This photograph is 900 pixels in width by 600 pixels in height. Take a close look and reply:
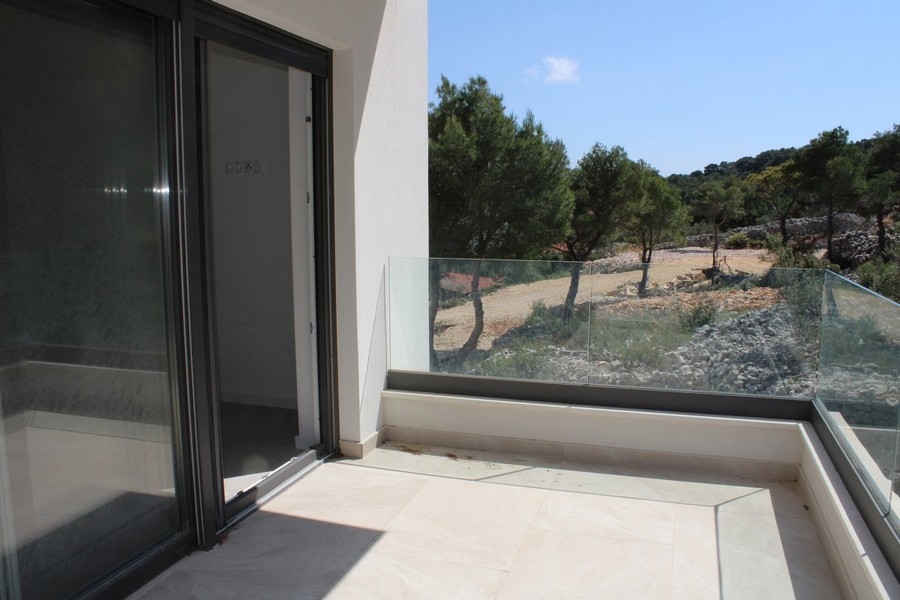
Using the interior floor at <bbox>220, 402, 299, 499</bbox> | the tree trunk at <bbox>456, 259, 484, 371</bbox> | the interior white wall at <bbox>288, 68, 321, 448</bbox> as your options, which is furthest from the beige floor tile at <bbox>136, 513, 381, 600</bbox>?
the tree trunk at <bbox>456, 259, 484, 371</bbox>

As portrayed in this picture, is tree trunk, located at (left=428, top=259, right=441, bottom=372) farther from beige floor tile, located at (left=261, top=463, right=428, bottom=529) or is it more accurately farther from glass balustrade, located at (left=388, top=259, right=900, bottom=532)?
beige floor tile, located at (left=261, top=463, right=428, bottom=529)

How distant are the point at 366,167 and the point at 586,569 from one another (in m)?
2.60

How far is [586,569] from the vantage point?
280cm

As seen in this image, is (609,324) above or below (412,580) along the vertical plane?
above

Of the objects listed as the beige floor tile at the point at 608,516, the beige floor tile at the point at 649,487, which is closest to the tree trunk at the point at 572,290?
the beige floor tile at the point at 649,487

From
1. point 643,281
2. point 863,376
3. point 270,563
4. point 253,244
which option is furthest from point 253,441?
point 863,376

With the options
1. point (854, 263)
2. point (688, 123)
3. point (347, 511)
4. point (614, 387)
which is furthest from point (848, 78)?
point (347, 511)

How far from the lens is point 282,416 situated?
4.87m

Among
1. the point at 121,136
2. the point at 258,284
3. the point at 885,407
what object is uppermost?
the point at 121,136

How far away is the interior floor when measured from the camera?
12.1 ft

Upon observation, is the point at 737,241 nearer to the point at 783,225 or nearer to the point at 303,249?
the point at 783,225

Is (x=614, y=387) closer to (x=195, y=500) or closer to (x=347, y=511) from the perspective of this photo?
(x=347, y=511)

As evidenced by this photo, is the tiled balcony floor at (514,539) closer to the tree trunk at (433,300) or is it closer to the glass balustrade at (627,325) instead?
the glass balustrade at (627,325)

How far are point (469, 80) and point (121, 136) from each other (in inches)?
389
